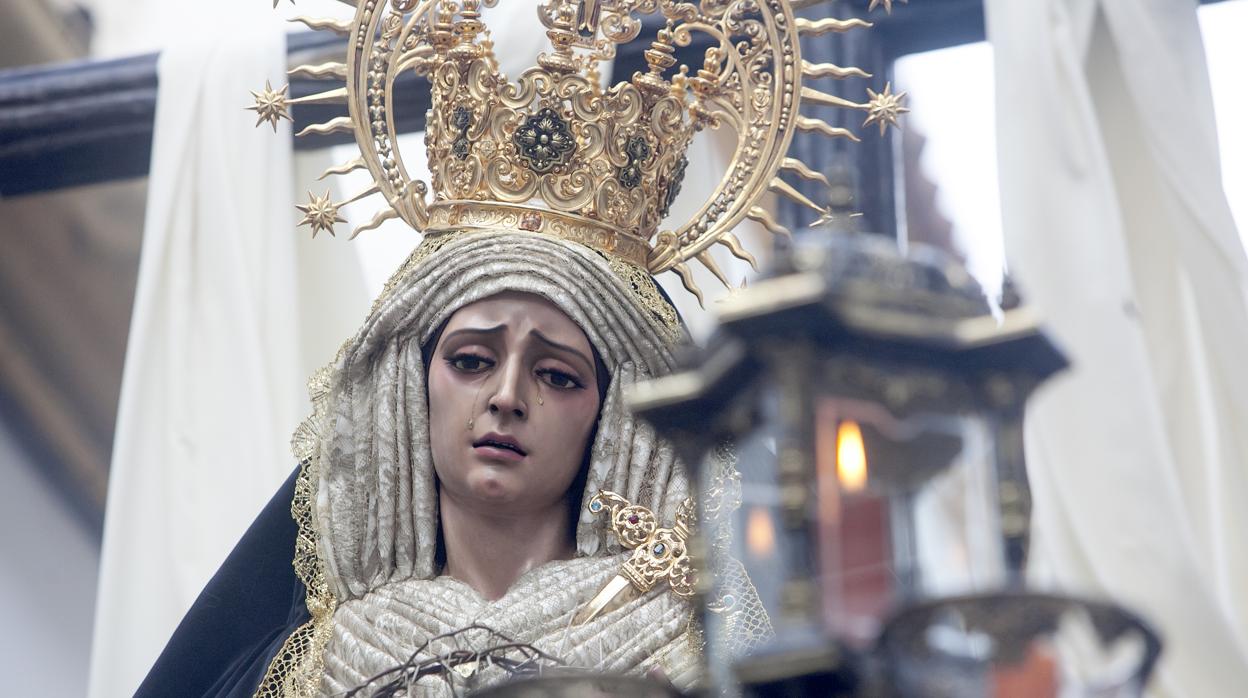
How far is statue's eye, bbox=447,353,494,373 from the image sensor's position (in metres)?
3.03

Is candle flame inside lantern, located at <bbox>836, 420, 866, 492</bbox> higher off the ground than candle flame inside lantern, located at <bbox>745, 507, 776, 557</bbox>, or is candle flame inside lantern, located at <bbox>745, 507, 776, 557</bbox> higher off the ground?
candle flame inside lantern, located at <bbox>836, 420, 866, 492</bbox>

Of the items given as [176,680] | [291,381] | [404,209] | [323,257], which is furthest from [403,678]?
[323,257]

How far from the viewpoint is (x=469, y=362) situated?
120 inches

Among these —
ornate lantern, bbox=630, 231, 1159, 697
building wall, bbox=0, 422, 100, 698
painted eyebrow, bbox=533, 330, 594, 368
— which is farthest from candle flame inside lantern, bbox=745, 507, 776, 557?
building wall, bbox=0, 422, 100, 698

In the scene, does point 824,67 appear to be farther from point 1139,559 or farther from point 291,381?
point 291,381

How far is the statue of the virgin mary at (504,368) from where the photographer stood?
3.00 m

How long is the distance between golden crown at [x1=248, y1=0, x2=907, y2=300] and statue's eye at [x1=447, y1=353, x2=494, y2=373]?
22 centimetres

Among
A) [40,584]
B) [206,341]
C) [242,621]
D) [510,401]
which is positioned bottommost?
[242,621]

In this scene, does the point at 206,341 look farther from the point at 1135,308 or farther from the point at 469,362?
the point at 1135,308

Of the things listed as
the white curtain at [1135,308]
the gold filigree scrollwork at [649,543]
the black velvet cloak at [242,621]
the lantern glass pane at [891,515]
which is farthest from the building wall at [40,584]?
the lantern glass pane at [891,515]

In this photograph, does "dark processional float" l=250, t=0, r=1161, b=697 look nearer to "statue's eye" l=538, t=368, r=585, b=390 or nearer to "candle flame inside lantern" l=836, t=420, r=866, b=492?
"candle flame inside lantern" l=836, t=420, r=866, b=492

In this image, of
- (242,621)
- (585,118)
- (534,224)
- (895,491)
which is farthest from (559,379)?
(895,491)

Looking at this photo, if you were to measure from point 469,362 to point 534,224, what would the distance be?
24 centimetres

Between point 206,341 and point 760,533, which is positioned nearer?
point 760,533
